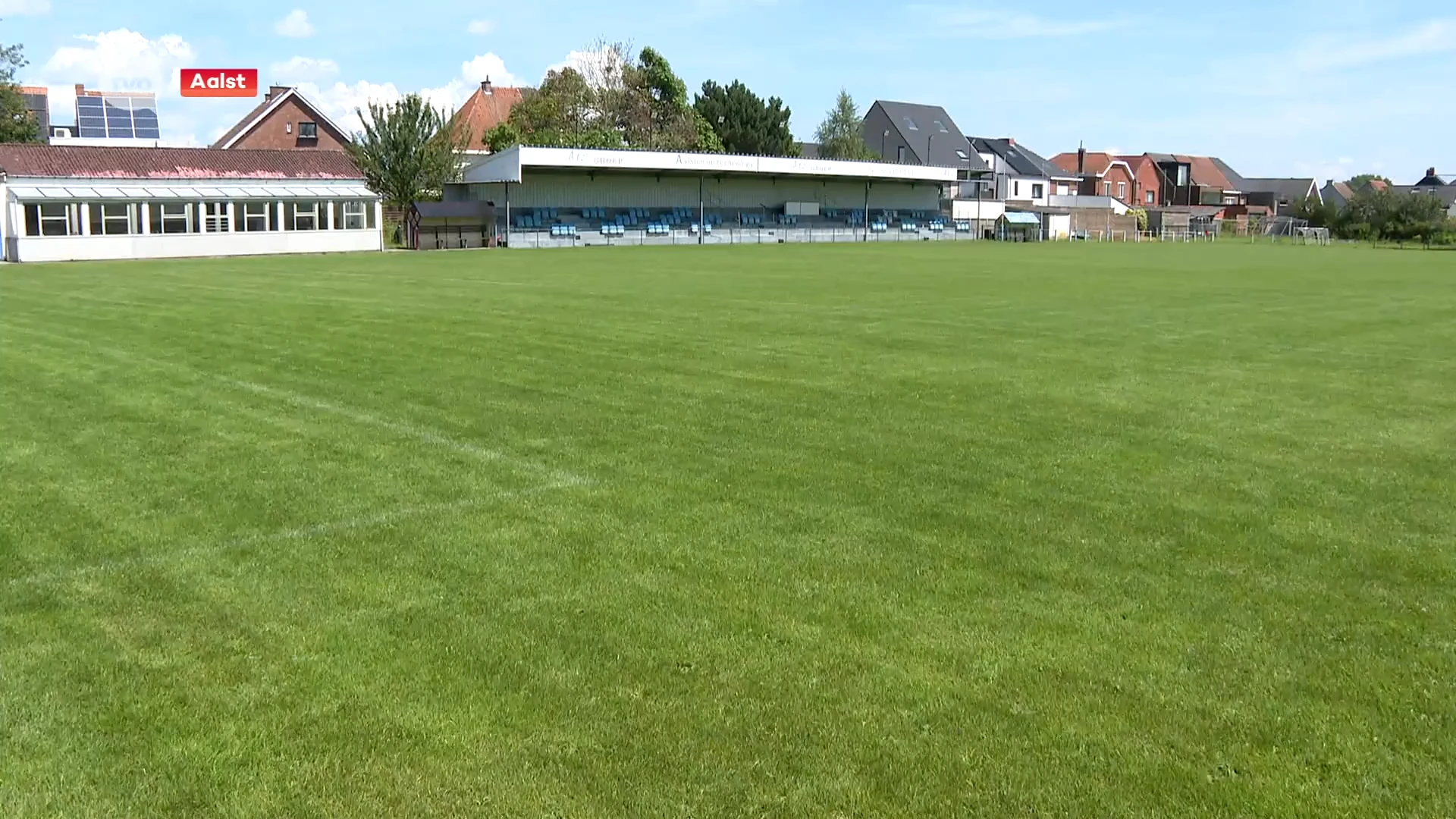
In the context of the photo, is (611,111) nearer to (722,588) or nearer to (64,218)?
(64,218)

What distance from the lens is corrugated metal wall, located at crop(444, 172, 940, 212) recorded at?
191 feet

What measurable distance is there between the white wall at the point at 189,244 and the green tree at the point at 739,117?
38.2 meters

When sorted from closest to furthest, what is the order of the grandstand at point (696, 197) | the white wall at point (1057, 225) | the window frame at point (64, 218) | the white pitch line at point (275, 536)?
the white pitch line at point (275, 536), the window frame at point (64, 218), the grandstand at point (696, 197), the white wall at point (1057, 225)

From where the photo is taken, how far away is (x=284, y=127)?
66.3 m

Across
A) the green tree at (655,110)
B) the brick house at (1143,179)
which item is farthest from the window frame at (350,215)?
the brick house at (1143,179)

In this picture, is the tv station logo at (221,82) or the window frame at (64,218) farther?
the tv station logo at (221,82)

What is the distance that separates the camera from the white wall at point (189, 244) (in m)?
38.8

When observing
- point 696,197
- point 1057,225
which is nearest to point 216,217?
point 696,197

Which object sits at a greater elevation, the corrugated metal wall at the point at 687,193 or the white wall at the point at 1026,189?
the white wall at the point at 1026,189

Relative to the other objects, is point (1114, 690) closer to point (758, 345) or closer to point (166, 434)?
point (166, 434)

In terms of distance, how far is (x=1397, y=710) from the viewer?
162 inches

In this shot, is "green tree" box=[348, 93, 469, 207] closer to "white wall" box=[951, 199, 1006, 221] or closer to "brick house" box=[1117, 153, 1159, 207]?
"white wall" box=[951, 199, 1006, 221]

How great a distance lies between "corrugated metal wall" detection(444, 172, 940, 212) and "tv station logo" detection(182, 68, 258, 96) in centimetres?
1878

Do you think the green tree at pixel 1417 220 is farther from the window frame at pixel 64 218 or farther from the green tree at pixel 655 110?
the window frame at pixel 64 218
